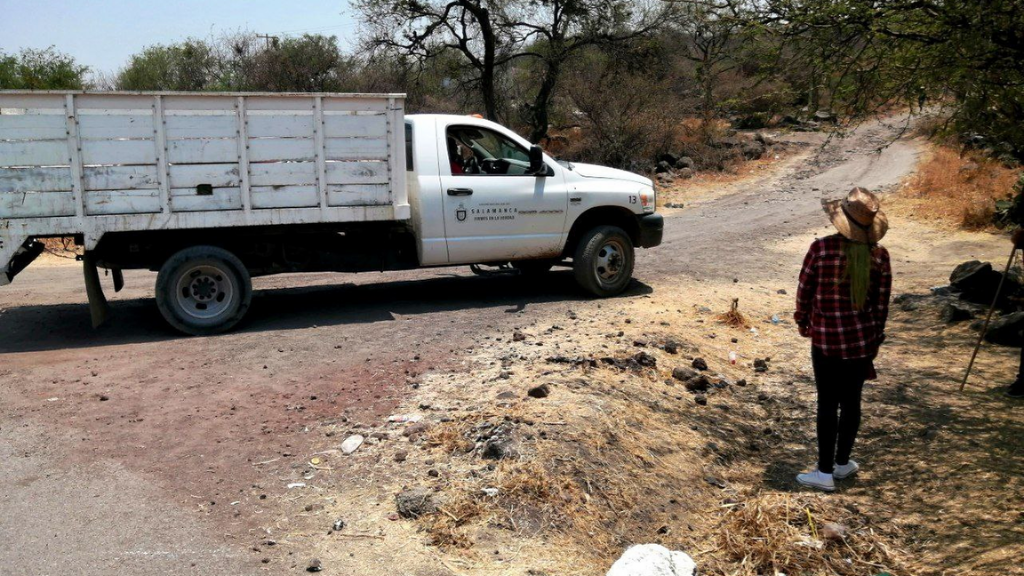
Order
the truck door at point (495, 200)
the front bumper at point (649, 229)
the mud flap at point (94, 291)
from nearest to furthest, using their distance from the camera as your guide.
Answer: the mud flap at point (94, 291), the truck door at point (495, 200), the front bumper at point (649, 229)

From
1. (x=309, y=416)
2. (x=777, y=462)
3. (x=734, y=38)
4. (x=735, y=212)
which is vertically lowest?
(x=777, y=462)

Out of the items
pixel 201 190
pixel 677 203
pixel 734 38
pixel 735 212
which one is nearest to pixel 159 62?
pixel 677 203

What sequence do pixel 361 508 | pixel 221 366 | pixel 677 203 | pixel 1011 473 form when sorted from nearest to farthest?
pixel 361 508, pixel 1011 473, pixel 221 366, pixel 677 203

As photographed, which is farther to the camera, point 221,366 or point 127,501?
point 221,366

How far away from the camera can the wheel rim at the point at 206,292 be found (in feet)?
28.9

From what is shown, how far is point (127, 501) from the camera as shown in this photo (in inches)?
197

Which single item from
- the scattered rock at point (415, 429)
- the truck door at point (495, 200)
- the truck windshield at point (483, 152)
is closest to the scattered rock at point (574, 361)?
the scattered rock at point (415, 429)

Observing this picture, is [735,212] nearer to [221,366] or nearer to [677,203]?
[677,203]

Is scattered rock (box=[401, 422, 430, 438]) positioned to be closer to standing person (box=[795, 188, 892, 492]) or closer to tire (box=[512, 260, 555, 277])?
standing person (box=[795, 188, 892, 492])

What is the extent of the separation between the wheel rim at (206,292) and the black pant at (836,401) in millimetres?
5858

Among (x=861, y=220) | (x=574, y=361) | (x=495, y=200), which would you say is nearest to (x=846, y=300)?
(x=861, y=220)

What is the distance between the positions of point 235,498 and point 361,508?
29.5 inches

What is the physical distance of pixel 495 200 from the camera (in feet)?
32.1

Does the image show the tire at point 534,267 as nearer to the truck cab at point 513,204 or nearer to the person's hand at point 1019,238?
the truck cab at point 513,204
